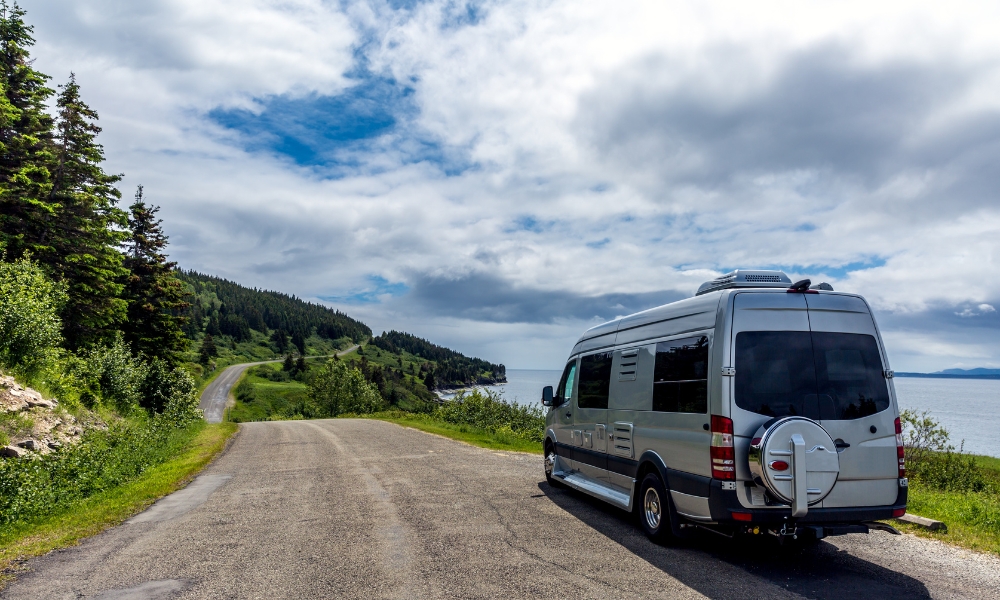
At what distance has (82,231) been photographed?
26203 mm

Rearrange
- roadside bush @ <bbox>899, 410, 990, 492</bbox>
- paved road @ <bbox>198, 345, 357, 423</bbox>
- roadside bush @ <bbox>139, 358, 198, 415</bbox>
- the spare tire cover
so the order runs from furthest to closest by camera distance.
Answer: paved road @ <bbox>198, 345, 357, 423</bbox> < roadside bush @ <bbox>139, 358, 198, 415</bbox> < roadside bush @ <bbox>899, 410, 990, 492</bbox> < the spare tire cover

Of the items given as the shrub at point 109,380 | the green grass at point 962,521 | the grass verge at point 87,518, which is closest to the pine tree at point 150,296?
the shrub at point 109,380

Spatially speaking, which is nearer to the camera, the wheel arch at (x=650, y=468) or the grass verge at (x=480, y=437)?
the wheel arch at (x=650, y=468)

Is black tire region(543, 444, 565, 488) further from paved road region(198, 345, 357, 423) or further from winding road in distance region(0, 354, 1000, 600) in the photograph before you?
paved road region(198, 345, 357, 423)

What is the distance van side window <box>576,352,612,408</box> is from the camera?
30.8 feet

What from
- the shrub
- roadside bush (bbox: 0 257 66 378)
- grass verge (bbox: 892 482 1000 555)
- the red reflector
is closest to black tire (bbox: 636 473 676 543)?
the red reflector

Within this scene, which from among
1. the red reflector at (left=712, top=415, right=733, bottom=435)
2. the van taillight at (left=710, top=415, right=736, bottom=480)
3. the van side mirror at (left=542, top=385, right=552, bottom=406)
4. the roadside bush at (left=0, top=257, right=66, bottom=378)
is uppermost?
the roadside bush at (left=0, top=257, right=66, bottom=378)

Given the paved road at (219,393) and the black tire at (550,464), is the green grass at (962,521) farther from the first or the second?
the paved road at (219,393)

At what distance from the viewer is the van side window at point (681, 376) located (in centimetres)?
663

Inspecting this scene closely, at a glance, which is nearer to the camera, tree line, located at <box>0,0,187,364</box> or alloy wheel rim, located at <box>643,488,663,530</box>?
alloy wheel rim, located at <box>643,488,663,530</box>

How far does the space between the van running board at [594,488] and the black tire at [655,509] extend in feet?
0.77

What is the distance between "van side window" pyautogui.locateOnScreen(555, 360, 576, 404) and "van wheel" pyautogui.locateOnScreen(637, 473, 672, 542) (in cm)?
347

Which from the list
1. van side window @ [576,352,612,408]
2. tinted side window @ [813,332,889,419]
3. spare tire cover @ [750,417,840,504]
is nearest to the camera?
spare tire cover @ [750,417,840,504]

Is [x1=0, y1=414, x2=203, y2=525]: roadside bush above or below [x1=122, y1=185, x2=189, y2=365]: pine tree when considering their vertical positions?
below
